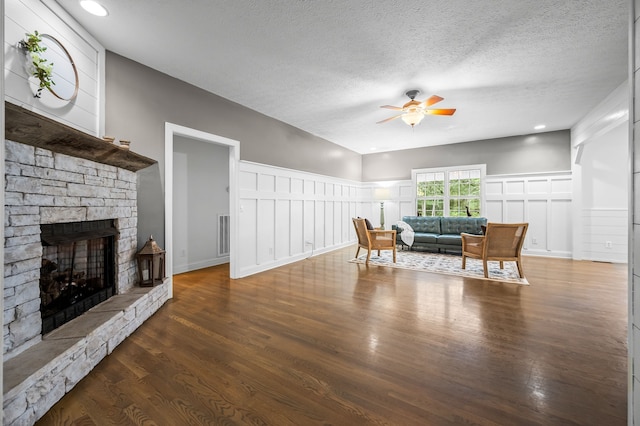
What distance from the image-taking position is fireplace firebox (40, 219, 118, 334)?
Answer: 1830 millimetres

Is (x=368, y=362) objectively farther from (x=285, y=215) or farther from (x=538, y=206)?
(x=538, y=206)

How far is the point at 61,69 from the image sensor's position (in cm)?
216

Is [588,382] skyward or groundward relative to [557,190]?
groundward

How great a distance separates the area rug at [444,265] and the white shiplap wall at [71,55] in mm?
4440

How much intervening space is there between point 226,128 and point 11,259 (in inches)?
113

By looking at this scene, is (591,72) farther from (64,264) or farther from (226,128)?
(64,264)

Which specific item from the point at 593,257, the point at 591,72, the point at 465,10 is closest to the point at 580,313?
the point at 591,72

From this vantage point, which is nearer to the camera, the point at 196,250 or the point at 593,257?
the point at 196,250

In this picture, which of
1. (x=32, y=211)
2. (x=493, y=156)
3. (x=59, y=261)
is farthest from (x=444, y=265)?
(x=32, y=211)

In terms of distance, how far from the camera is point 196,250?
4652 millimetres

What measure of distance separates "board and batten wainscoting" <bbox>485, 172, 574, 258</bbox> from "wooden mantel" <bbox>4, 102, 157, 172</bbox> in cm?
723

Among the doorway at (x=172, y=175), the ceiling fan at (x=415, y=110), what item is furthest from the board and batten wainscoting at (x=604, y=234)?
the doorway at (x=172, y=175)

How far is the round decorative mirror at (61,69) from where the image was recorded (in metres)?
2.03

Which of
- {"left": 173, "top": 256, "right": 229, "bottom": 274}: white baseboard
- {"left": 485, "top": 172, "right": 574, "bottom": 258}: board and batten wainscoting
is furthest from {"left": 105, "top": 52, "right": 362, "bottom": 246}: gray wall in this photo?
{"left": 485, "top": 172, "right": 574, "bottom": 258}: board and batten wainscoting
